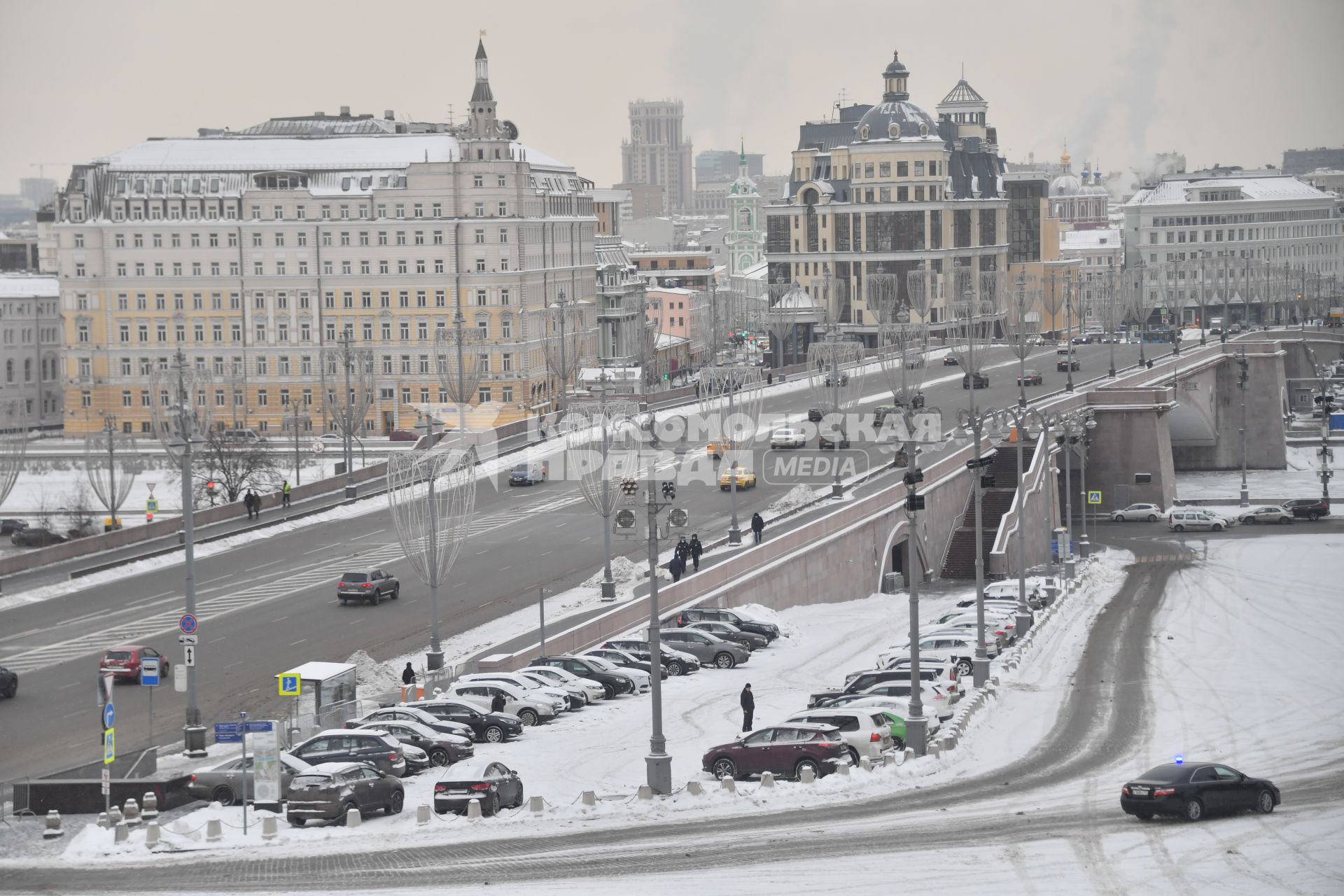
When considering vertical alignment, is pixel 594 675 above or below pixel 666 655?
above

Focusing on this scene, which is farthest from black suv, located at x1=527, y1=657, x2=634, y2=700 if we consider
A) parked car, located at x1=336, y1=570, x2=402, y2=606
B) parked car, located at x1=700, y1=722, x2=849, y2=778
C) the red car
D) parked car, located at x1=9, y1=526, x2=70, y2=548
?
parked car, located at x1=9, y1=526, x2=70, y2=548

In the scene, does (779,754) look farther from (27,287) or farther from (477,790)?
(27,287)

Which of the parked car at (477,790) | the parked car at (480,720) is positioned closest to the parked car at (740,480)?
the parked car at (480,720)

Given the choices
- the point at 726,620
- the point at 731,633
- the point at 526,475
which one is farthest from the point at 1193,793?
the point at 526,475

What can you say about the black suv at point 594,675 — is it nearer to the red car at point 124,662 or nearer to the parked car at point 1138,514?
the red car at point 124,662

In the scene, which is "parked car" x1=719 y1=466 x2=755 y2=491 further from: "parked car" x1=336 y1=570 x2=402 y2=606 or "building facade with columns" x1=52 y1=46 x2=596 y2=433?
"building facade with columns" x1=52 y1=46 x2=596 y2=433

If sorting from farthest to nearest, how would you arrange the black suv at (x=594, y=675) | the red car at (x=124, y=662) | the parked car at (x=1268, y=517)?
the parked car at (x=1268, y=517) < the red car at (x=124, y=662) < the black suv at (x=594, y=675)

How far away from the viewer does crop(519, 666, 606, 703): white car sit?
40.2m

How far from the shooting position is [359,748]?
32.3 meters

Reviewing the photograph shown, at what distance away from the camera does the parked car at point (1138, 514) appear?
91.6 m

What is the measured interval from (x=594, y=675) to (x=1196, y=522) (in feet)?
177

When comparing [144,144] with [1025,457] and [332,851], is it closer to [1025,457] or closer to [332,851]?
[1025,457]

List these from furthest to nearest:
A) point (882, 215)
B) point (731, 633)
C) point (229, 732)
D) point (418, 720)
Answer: point (882, 215) → point (731, 633) → point (418, 720) → point (229, 732)

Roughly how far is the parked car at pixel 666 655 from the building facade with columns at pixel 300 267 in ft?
212
